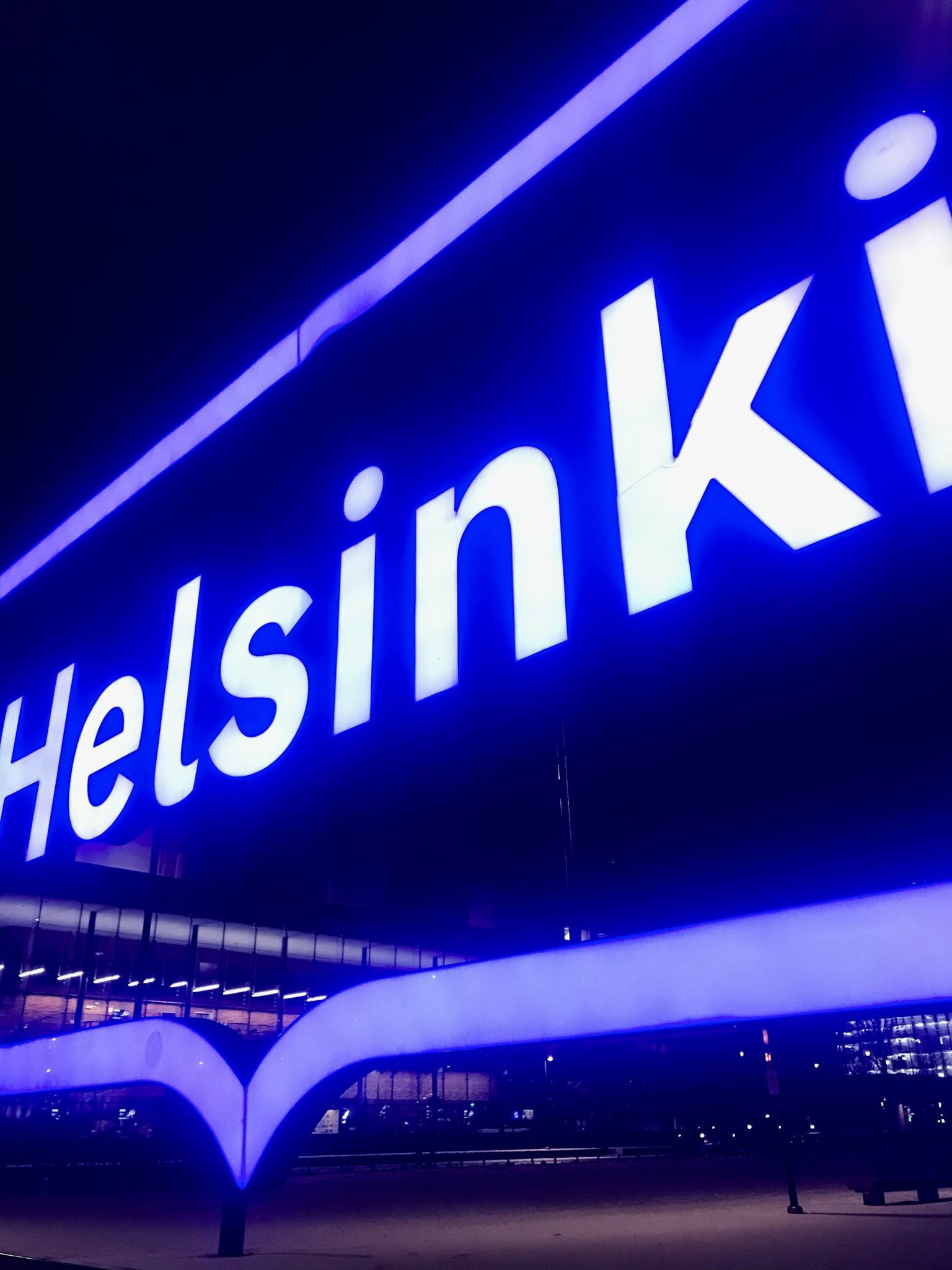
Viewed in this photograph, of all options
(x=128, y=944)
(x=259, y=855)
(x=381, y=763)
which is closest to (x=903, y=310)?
(x=381, y=763)

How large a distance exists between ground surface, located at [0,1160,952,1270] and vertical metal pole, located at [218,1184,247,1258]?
12 centimetres

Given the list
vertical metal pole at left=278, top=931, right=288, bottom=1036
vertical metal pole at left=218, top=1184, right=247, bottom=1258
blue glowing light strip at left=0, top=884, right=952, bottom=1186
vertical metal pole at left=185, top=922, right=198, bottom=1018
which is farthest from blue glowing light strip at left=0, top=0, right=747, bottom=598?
vertical metal pole at left=278, top=931, right=288, bottom=1036

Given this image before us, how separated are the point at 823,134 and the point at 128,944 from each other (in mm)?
28377

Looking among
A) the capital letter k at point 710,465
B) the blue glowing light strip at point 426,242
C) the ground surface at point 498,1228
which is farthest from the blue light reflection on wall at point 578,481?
the ground surface at point 498,1228

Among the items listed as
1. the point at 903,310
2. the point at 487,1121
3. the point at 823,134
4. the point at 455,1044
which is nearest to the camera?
the point at 455,1044

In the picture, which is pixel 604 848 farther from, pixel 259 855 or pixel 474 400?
pixel 474 400

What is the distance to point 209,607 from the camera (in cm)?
843

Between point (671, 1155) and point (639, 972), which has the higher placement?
point (639, 972)

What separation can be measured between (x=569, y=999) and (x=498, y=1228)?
19.0 feet

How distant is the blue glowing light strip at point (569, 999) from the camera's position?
3283mm

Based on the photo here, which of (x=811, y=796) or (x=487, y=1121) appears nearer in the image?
(x=811, y=796)

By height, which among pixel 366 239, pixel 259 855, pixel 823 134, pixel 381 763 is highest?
pixel 366 239

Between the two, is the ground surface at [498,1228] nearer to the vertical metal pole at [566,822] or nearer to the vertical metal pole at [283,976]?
the vertical metal pole at [566,822]

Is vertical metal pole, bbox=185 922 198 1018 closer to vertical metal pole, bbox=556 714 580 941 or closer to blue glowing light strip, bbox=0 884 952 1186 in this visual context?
vertical metal pole, bbox=556 714 580 941
